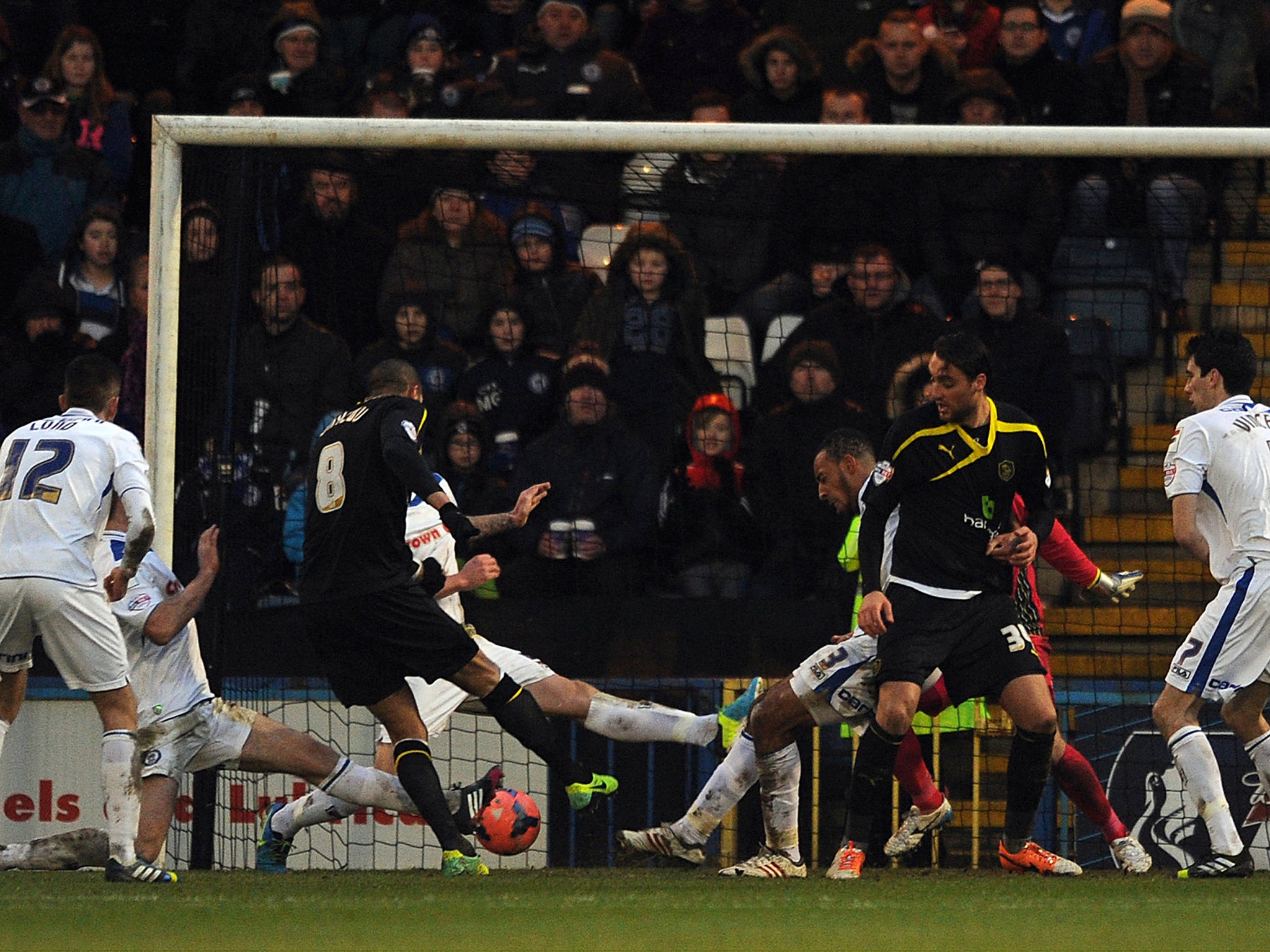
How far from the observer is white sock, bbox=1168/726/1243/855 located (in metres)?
6.76

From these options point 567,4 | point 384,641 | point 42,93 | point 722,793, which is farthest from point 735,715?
point 42,93

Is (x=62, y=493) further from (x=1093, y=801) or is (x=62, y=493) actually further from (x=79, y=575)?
(x=1093, y=801)

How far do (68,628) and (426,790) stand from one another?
1463mm

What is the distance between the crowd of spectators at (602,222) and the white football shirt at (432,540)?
1.03 meters

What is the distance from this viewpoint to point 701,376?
9594mm

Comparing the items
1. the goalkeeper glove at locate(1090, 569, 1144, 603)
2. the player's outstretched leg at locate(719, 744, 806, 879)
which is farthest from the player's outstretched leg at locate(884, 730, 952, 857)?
the goalkeeper glove at locate(1090, 569, 1144, 603)

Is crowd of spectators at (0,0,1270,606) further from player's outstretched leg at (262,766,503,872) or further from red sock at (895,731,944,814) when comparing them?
red sock at (895,731,944,814)

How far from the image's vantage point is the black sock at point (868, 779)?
6781 mm

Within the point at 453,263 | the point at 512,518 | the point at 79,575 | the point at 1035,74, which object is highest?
the point at 1035,74

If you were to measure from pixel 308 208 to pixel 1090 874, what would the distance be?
539cm

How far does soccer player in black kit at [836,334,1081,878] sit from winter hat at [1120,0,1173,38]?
4922mm

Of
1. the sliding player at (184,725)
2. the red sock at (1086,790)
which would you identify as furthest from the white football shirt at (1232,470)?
the sliding player at (184,725)

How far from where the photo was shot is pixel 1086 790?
7.17 metres

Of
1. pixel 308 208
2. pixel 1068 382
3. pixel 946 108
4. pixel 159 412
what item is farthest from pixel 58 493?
pixel 946 108
